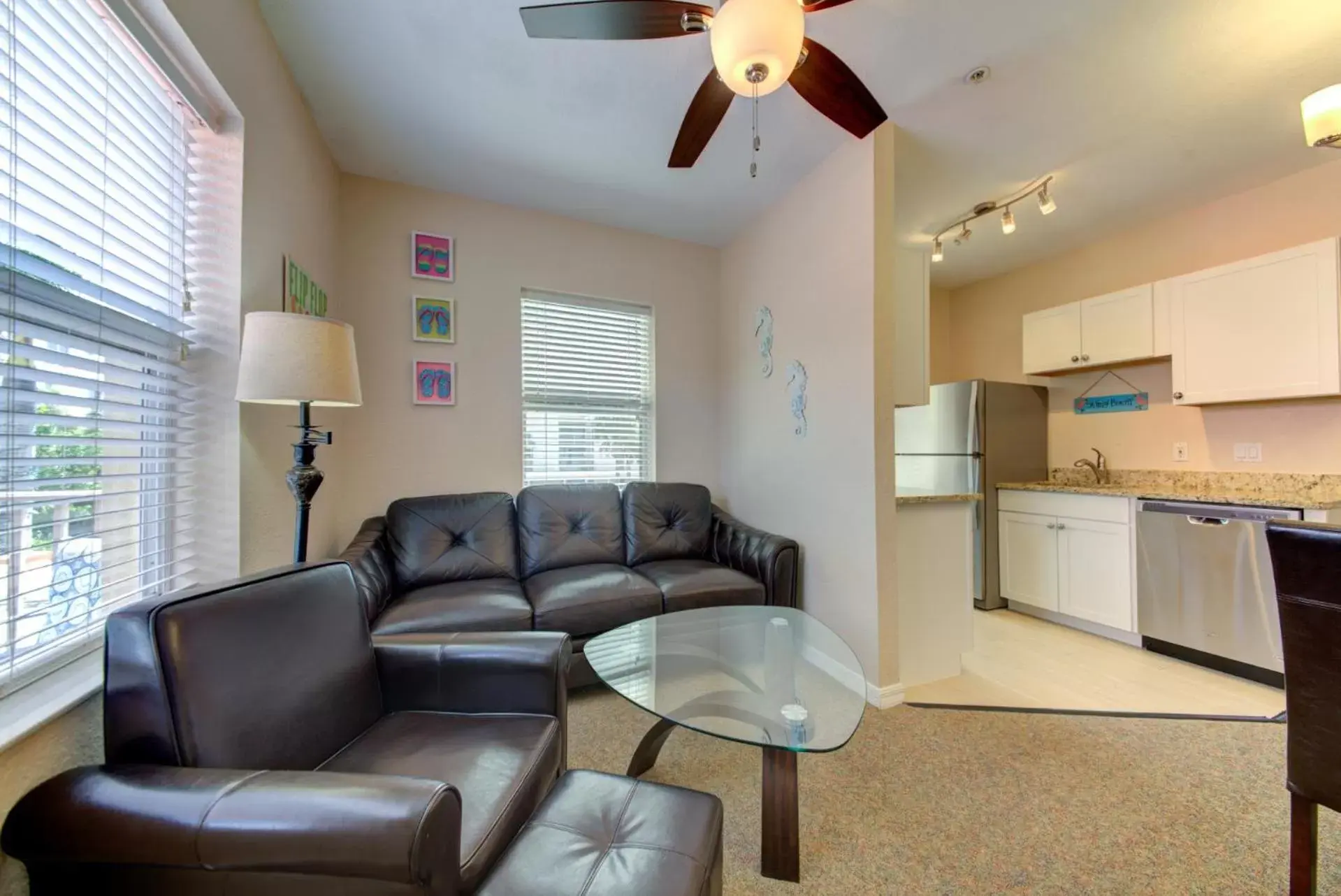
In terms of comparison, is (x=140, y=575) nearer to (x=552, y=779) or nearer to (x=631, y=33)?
(x=552, y=779)

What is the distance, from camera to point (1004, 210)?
301 centimetres

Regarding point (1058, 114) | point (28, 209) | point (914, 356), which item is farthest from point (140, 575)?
point (1058, 114)

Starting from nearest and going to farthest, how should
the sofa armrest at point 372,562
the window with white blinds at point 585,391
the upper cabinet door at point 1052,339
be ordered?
the sofa armrest at point 372,562, the window with white blinds at point 585,391, the upper cabinet door at point 1052,339

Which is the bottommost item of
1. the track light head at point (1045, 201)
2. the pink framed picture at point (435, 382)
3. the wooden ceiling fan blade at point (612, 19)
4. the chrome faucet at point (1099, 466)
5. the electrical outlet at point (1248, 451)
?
the chrome faucet at point (1099, 466)

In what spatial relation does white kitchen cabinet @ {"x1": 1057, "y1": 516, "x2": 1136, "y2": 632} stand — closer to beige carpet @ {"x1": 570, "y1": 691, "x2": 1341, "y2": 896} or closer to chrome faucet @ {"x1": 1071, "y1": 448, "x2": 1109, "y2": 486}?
chrome faucet @ {"x1": 1071, "y1": 448, "x2": 1109, "y2": 486}

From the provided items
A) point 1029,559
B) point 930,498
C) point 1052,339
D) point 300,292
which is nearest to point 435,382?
point 300,292

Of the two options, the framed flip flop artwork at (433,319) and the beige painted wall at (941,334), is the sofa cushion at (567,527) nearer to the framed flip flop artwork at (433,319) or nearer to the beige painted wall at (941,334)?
the framed flip flop artwork at (433,319)

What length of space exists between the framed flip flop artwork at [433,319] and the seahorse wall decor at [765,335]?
73.9 inches

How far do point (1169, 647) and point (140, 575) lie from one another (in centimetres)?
446

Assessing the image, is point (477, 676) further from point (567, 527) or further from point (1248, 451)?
point (1248, 451)

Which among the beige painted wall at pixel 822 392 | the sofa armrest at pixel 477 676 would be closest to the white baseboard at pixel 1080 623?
the beige painted wall at pixel 822 392

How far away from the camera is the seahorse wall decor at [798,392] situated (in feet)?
9.00

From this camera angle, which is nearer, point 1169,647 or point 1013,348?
point 1169,647

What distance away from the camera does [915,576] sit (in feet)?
7.93
